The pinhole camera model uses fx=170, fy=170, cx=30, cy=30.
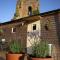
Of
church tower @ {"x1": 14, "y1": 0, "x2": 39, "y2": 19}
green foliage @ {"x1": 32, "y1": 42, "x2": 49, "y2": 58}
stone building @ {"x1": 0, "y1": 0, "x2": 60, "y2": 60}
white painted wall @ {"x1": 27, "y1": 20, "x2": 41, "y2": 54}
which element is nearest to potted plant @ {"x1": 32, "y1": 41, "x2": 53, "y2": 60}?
green foliage @ {"x1": 32, "y1": 42, "x2": 49, "y2": 58}

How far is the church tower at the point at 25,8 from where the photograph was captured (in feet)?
61.5

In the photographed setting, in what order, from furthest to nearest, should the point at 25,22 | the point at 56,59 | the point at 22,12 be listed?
1. the point at 22,12
2. the point at 25,22
3. the point at 56,59

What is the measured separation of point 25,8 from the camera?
763 inches

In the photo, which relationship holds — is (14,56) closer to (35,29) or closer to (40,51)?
(40,51)

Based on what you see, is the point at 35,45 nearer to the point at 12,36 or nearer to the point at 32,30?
the point at 32,30

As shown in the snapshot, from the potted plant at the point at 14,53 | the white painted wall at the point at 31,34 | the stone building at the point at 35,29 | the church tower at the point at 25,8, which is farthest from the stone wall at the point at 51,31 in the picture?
the church tower at the point at 25,8

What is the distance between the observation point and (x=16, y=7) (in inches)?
784

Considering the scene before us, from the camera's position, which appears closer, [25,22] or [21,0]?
[25,22]

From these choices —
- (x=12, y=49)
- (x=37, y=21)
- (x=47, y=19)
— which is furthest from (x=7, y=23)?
(x=12, y=49)

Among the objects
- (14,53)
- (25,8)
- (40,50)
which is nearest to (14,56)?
(14,53)

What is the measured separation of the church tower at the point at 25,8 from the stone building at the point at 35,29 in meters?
4.70

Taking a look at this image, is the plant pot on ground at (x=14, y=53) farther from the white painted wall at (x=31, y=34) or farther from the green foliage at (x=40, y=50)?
the white painted wall at (x=31, y=34)

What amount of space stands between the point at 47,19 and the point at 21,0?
31.5 feet

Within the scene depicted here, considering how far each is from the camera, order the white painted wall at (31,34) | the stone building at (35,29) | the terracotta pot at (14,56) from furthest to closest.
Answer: the white painted wall at (31,34), the stone building at (35,29), the terracotta pot at (14,56)
